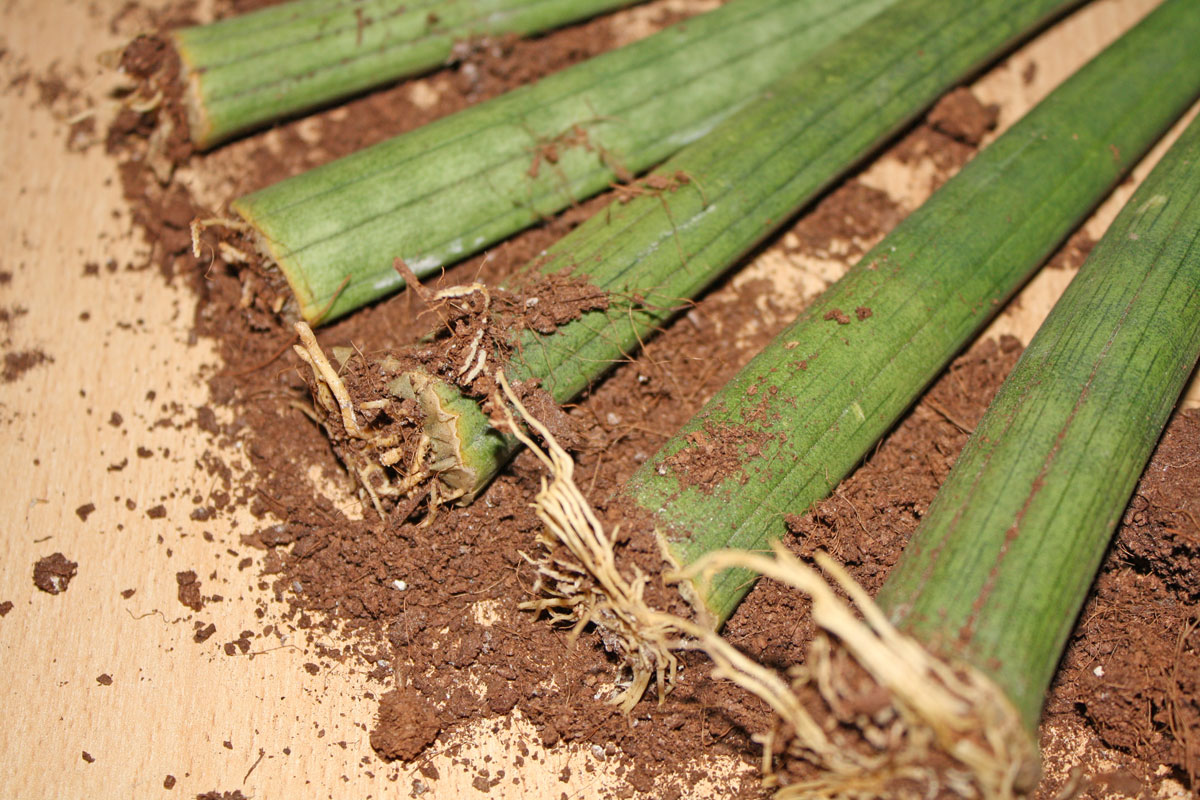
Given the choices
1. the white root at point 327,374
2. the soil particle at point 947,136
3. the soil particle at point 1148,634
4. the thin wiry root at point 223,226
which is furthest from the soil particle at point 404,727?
the soil particle at point 947,136

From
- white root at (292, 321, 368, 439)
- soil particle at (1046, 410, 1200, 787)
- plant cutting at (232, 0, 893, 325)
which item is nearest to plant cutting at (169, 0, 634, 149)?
plant cutting at (232, 0, 893, 325)

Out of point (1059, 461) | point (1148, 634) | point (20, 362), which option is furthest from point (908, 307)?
point (20, 362)

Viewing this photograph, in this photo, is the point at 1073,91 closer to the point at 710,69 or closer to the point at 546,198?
the point at 710,69

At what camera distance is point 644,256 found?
2223 millimetres

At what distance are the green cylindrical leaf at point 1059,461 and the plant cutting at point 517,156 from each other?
105cm

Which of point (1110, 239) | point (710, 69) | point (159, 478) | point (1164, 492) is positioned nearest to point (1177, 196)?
point (1110, 239)

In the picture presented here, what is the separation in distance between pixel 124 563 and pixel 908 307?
1.94m

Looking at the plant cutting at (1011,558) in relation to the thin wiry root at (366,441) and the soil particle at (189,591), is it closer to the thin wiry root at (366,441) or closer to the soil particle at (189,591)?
the thin wiry root at (366,441)

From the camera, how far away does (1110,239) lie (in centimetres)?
223

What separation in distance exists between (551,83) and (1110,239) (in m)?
1.45

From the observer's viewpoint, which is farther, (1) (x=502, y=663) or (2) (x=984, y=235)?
(2) (x=984, y=235)

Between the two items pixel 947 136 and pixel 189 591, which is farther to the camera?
pixel 947 136

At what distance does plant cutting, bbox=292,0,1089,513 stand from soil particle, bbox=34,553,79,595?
737 millimetres

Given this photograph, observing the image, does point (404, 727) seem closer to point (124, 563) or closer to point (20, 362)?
point (124, 563)
